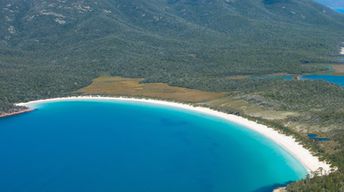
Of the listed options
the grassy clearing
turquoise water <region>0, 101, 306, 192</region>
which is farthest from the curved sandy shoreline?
the grassy clearing

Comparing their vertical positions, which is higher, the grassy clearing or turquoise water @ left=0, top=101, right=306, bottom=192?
the grassy clearing

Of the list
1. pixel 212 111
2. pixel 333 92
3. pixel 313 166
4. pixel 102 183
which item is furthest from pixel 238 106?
pixel 102 183

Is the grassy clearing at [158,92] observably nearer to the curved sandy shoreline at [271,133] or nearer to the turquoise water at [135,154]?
the curved sandy shoreline at [271,133]

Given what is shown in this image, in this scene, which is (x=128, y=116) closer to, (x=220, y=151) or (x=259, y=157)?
(x=220, y=151)

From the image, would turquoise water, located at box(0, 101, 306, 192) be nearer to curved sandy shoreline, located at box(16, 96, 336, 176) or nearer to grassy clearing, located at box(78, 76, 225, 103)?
curved sandy shoreline, located at box(16, 96, 336, 176)

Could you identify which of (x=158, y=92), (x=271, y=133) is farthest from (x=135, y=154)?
(x=158, y=92)

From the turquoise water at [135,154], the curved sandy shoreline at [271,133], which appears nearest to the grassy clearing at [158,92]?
the curved sandy shoreline at [271,133]

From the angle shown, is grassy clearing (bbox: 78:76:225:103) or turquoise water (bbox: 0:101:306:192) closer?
turquoise water (bbox: 0:101:306:192)
